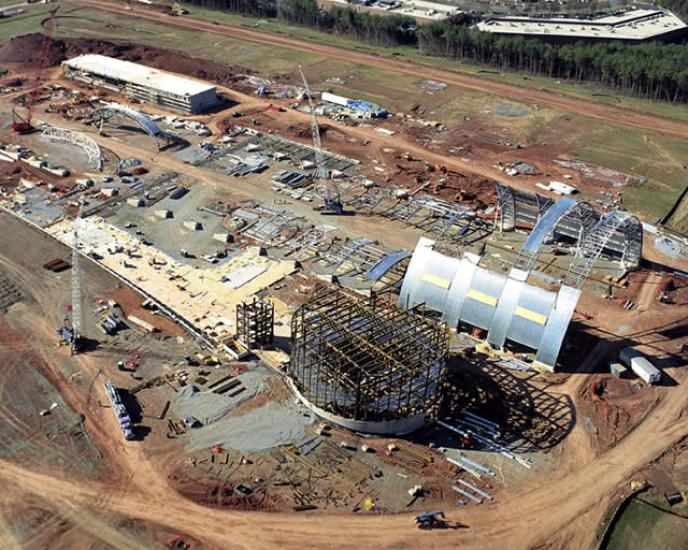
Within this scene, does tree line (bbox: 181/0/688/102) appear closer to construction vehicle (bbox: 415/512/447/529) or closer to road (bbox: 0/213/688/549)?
road (bbox: 0/213/688/549)

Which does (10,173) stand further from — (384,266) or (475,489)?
(475,489)

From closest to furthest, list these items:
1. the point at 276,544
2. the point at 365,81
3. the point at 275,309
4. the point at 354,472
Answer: the point at 276,544
the point at 354,472
the point at 275,309
the point at 365,81

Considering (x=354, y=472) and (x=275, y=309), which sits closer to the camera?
(x=354, y=472)

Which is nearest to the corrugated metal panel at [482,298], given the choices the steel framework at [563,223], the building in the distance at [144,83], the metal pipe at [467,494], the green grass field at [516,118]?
the steel framework at [563,223]

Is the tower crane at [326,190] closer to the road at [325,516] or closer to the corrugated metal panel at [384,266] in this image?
the corrugated metal panel at [384,266]

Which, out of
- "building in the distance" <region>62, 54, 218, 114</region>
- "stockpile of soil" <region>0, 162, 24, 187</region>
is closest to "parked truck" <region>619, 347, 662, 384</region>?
"stockpile of soil" <region>0, 162, 24, 187</region>

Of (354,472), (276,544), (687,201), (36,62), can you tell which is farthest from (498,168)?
(36,62)

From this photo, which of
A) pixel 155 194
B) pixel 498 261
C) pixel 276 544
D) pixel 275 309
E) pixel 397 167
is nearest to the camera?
pixel 276 544

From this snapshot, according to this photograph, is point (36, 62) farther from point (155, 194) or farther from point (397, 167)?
point (397, 167)
